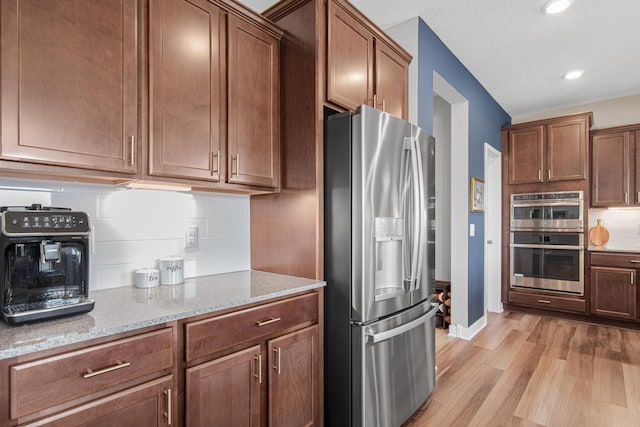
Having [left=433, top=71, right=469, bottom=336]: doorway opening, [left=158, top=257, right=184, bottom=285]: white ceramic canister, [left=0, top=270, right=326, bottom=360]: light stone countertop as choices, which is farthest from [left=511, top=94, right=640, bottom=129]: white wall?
[left=158, top=257, right=184, bottom=285]: white ceramic canister

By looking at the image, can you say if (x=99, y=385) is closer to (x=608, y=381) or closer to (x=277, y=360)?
(x=277, y=360)

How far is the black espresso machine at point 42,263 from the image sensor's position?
107 cm

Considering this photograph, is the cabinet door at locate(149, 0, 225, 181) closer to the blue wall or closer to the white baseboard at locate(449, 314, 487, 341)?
the blue wall

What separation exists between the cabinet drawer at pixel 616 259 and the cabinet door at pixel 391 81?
3.20 m

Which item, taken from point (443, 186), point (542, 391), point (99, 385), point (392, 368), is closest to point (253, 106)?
point (99, 385)

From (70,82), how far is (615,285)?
515 centimetres

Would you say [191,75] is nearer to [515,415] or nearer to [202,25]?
[202,25]

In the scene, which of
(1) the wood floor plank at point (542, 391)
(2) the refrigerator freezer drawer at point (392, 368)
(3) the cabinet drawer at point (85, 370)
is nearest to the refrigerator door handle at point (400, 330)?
(2) the refrigerator freezer drawer at point (392, 368)

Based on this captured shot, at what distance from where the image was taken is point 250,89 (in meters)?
1.82

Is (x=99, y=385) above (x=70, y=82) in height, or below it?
below

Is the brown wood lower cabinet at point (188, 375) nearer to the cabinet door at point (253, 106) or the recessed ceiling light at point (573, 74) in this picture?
the cabinet door at point (253, 106)

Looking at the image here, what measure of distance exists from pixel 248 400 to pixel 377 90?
1.90 metres

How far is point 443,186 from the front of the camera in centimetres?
416

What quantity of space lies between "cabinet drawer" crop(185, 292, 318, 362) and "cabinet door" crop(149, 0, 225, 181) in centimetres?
68
